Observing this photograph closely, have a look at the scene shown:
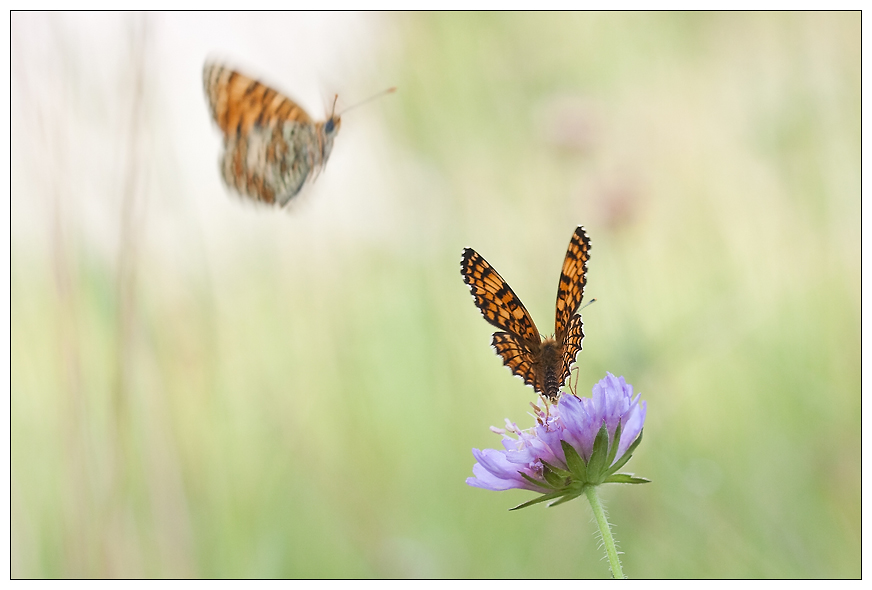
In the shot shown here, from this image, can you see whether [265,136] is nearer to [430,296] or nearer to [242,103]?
[242,103]

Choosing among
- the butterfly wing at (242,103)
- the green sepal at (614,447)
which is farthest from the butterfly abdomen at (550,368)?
the butterfly wing at (242,103)

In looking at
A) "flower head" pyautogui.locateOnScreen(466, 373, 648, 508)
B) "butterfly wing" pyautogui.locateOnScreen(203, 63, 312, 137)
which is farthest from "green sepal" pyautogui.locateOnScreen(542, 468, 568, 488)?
"butterfly wing" pyautogui.locateOnScreen(203, 63, 312, 137)

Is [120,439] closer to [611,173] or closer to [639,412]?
[639,412]

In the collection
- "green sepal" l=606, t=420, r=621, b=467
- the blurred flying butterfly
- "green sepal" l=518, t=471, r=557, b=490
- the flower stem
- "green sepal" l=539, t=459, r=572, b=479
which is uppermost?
the blurred flying butterfly

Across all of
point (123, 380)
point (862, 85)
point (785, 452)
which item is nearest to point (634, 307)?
point (785, 452)

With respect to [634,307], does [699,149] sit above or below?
above

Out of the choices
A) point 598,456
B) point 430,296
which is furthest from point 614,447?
point 430,296

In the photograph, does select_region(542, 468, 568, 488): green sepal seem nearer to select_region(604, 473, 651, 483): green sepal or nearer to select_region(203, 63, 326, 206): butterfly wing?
select_region(604, 473, 651, 483): green sepal

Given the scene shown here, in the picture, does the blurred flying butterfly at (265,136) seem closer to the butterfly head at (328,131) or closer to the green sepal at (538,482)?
the butterfly head at (328,131)
